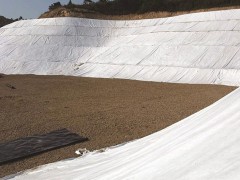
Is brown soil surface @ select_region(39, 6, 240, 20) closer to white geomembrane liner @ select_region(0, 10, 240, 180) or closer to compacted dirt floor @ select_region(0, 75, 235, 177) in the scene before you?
white geomembrane liner @ select_region(0, 10, 240, 180)

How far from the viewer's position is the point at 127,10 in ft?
84.7

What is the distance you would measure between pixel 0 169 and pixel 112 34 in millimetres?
16672

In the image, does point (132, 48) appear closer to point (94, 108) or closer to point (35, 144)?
point (94, 108)

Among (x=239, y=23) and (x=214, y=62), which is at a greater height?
(x=239, y=23)

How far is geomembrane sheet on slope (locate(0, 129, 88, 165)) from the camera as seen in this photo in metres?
6.12

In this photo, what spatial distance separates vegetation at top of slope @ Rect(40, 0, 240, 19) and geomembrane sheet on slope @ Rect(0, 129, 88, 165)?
652 inches

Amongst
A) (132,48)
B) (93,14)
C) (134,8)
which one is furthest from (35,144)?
(134,8)

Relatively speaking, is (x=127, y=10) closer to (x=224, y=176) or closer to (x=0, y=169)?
(x=0, y=169)

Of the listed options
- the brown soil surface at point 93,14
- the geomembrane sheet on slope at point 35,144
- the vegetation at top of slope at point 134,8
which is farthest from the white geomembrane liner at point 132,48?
the geomembrane sheet on slope at point 35,144

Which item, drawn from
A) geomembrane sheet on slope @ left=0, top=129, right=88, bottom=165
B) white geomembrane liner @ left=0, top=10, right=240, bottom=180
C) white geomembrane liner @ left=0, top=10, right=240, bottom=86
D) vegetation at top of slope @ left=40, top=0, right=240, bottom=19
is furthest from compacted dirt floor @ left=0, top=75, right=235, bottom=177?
vegetation at top of slope @ left=40, top=0, right=240, bottom=19

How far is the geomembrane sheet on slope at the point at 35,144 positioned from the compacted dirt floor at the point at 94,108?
0.52 feet

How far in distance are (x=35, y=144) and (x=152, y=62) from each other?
10267 millimetres

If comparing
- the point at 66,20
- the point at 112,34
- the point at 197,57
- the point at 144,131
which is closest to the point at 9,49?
the point at 66,20

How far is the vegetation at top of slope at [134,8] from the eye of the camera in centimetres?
2252
